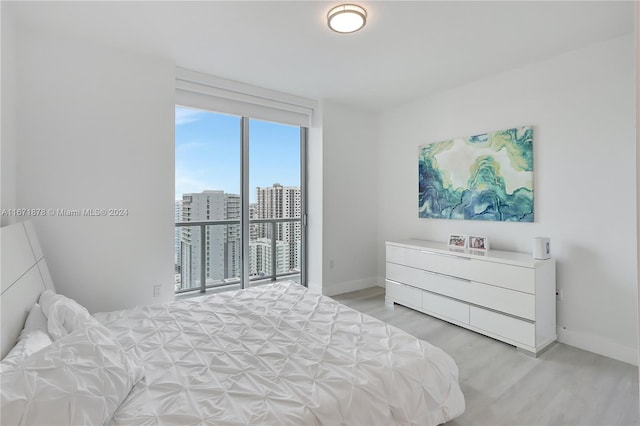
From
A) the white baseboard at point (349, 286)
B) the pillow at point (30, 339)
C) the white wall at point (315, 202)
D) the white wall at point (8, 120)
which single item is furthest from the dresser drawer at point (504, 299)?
the white wall at point (8, 120)

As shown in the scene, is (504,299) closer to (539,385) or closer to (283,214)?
(539,385)

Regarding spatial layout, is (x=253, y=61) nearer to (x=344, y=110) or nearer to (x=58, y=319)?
(x=344, y=110)

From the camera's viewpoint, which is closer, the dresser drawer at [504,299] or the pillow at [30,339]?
the pillow at [30,339]

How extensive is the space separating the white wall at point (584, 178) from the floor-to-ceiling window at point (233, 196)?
2480mm

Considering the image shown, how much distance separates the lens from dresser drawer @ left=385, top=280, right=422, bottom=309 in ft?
11.5

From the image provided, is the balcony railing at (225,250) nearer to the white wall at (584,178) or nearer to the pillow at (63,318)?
the pillow at (63,318)

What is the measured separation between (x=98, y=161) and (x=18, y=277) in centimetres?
123

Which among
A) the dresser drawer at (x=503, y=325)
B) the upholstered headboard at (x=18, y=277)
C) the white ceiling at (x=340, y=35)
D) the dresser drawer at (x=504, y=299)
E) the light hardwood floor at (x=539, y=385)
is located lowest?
the light hardwood floor at (x=539, y=385)

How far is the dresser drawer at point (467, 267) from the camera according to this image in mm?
2590

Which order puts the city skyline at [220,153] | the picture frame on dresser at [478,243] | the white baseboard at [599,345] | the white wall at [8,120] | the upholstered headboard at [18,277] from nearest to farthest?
the upholstered headboard at [18,277] < the white wall at [8,120] < the white baseboard at [599,345] < the picture frame on dresser at [478,243] < the city skyline at [220,153]

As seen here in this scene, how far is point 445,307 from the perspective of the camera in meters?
3.20

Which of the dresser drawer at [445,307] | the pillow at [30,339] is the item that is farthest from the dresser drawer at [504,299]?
the pillow at [30,339]

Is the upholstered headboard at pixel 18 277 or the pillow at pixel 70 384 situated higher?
the upholstered headboard at pixel 18 277

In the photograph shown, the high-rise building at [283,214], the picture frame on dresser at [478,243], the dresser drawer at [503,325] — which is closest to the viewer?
the dresser drawer at [503,325]
